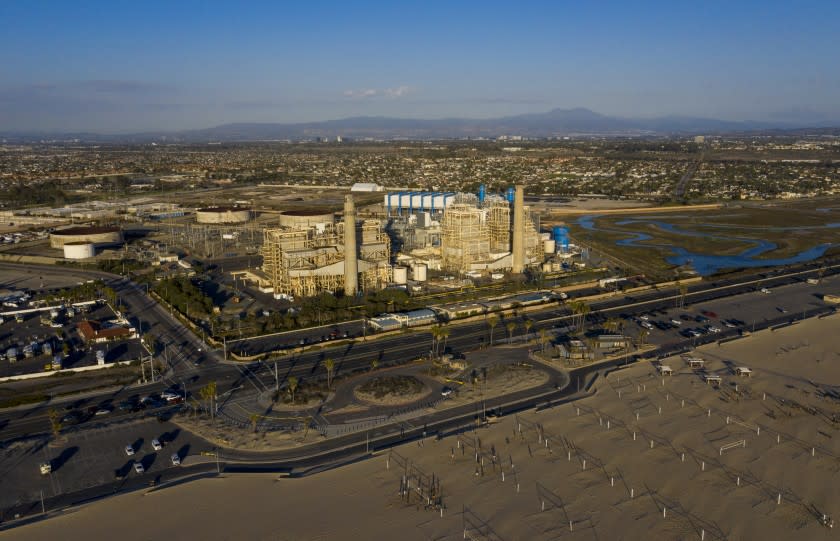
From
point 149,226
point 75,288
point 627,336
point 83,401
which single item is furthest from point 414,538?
point 149,226

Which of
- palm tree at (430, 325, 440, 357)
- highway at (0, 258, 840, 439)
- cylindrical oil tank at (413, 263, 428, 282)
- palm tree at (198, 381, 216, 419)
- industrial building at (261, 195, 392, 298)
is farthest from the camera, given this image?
cylindrical oil tank at (413, 263, 428, 282)

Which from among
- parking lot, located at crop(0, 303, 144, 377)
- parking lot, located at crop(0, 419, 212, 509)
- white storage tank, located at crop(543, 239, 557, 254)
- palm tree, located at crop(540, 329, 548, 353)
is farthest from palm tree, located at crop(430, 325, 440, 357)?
white storage tank, located at crop(543, 239, 557, 254)

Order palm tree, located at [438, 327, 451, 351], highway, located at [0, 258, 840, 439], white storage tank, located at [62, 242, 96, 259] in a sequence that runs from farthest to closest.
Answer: white storage tank, located at [62, 242, 96, 259] → palm tree, located at [438, 327, 451, 351] → highway, located at [0, 258, 840, 439]

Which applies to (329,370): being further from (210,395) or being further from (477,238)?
(477,238)

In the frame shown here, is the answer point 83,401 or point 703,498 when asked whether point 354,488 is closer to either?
point 703,498

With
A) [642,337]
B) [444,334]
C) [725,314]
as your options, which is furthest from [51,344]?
[725,314]

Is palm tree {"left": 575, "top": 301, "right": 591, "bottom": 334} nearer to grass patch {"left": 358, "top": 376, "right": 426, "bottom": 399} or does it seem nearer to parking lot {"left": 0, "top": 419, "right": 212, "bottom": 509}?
grass patch {"left": 358, "top": 376, "right": 426, "bottom": 399}

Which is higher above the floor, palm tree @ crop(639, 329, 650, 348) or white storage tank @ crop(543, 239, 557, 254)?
white storage tank @ crop(543, 239, 557, 254)

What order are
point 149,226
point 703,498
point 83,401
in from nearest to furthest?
point 703,498, point 83,401, point 149,226
